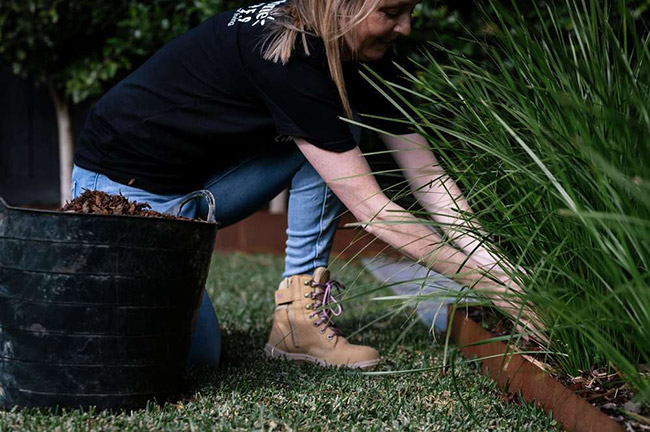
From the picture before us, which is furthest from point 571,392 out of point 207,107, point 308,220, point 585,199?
point 207,107

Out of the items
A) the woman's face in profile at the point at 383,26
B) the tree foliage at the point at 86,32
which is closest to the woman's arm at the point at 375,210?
the woman's face in profile at the point at 383,26

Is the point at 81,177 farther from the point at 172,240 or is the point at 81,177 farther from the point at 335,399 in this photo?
the point at 335,399

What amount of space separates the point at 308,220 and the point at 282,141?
228 mm

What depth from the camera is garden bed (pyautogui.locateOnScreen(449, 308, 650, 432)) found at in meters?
1.05

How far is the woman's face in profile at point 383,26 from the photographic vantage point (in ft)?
4.77

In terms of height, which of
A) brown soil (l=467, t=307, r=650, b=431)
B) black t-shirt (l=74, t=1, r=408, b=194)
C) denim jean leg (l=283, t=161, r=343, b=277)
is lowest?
brown soil (l=467, t=307, r=650, b=431)

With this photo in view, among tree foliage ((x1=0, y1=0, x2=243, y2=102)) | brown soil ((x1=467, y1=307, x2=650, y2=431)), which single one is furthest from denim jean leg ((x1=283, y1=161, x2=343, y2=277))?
tree foliage ((x1=0, y1=0, x2=243, y2=102))

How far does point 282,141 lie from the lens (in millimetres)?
1813

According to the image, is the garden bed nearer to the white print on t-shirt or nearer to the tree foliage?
the white print on t-shirt

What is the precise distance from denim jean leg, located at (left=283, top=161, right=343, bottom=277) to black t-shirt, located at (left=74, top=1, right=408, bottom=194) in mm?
196

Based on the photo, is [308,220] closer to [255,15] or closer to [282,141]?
[282,141]

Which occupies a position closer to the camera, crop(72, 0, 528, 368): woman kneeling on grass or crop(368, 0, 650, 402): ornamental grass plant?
crop(368, 0, 650, 402): ornamental grass plant

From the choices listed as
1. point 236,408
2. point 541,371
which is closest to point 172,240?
point 236,408

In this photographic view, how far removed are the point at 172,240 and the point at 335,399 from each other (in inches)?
18.5
